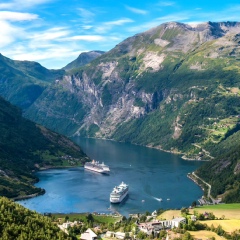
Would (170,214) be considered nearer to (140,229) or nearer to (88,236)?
(140,229)

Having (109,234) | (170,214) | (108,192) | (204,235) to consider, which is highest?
(108,192)

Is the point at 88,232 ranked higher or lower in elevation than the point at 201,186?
lower

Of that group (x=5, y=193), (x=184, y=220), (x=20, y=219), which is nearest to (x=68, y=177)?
(x=5, y=193)

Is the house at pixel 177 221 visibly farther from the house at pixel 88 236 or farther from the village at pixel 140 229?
the house at pixel 88 236

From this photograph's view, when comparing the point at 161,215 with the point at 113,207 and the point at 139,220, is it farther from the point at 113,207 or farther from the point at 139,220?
the point at 113,207

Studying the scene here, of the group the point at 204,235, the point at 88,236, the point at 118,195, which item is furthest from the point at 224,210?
the point at 88,236

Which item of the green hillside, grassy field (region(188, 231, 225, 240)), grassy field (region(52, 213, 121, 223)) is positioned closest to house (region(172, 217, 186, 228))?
grassy field (region(188, 231, 225, 240))

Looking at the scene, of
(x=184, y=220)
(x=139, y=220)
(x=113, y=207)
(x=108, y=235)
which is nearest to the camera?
(x=108, y=235)

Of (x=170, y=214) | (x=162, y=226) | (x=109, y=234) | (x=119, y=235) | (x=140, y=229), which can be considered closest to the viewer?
(x=119, y=235)
